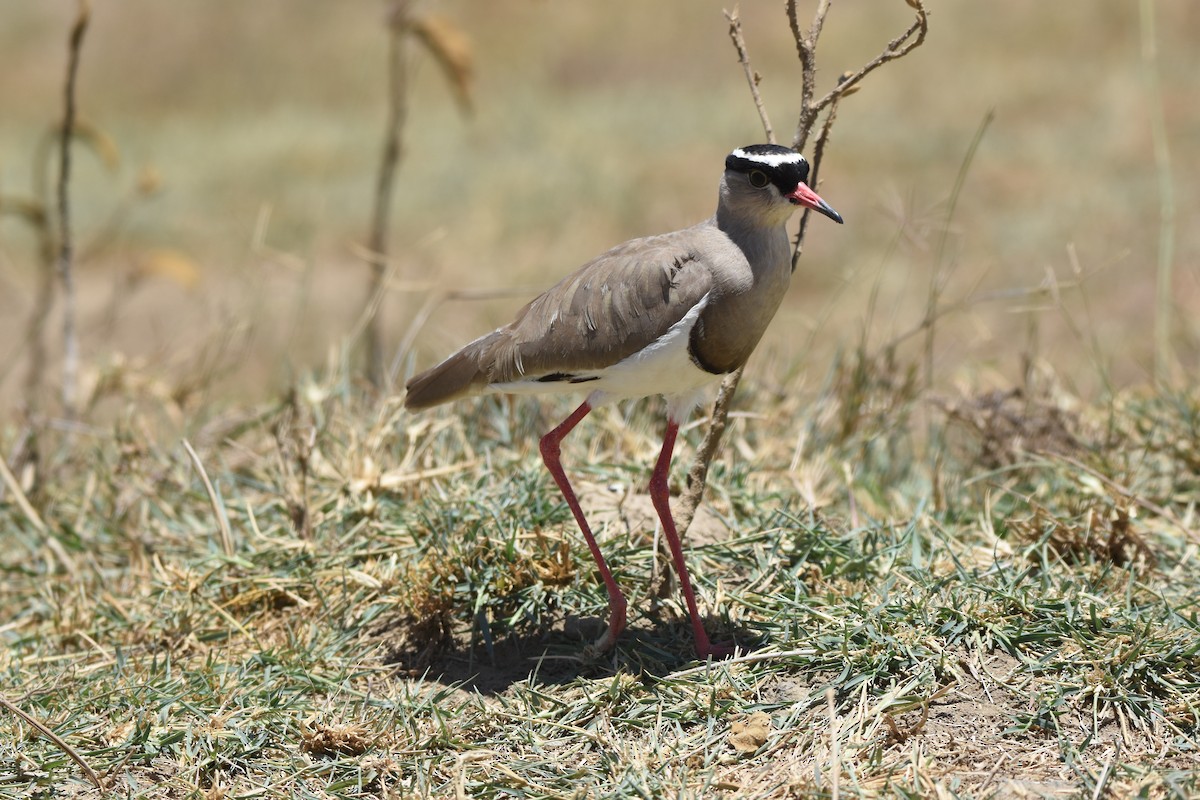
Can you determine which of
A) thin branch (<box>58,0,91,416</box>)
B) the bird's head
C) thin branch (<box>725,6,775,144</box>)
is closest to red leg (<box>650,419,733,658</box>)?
the bird's head

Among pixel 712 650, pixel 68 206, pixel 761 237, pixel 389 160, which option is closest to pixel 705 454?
pixel 712 650

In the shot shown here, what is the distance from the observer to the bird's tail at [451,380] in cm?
345

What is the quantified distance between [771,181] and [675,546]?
3.38 ft

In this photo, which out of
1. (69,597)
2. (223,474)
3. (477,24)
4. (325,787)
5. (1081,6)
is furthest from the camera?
(477,24)

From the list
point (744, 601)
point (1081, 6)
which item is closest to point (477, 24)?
point (1081, 6)

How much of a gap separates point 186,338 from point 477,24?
11.2 metres

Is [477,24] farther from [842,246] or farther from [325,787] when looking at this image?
[325,787]

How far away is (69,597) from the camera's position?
403 centimetres

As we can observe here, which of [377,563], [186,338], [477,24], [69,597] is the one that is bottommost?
[186,338]

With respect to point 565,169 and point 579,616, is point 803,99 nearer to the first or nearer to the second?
point 579,616

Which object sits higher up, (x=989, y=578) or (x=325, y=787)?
(x=989, y=578)

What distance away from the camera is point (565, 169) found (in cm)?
1245

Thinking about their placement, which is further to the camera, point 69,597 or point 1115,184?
point 1115,184

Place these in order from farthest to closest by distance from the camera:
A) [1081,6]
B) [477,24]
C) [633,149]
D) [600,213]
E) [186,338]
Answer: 1. [477,24]
2. [1081,6]
3. [633,149]
4. [600,213]
5. [186,338]
